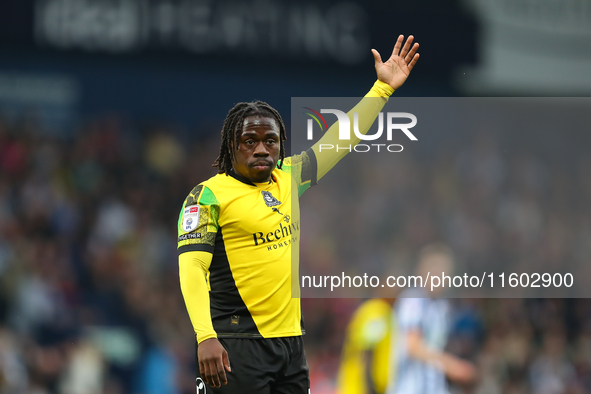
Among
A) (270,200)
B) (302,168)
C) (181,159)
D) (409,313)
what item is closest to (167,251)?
(181,159)

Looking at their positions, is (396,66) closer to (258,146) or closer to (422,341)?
(258,146)

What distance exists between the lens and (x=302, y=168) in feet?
14.3

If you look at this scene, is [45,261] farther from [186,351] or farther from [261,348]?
[261,348]

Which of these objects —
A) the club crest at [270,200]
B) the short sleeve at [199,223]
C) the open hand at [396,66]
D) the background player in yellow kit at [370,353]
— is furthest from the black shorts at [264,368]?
the background player in yellow kit at [370,353]

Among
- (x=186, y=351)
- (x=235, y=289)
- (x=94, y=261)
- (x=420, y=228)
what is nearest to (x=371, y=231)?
(x=420, y=228)

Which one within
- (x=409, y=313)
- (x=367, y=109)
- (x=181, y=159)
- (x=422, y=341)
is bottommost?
(x=422, y=341)

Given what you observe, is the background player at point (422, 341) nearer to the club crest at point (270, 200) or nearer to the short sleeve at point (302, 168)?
the short sleeve at point (302, 168)

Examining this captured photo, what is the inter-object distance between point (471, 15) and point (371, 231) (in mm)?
3717

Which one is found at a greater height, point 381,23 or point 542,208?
point 381,23

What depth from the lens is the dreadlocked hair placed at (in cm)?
403

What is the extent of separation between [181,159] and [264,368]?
795cm

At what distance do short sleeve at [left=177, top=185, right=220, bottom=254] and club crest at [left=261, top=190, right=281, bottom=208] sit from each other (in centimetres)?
28

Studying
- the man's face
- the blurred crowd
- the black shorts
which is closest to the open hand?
the man's face

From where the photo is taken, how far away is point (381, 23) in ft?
34.9
